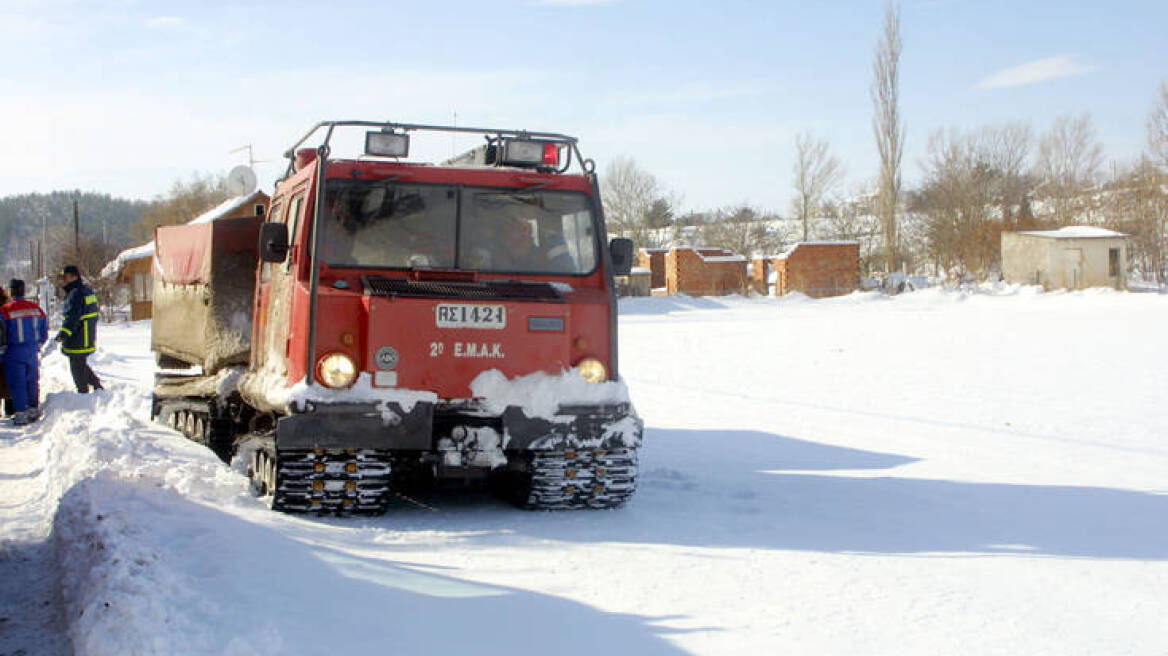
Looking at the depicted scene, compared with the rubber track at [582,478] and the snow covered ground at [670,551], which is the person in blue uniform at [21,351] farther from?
the rubber track at [582,478]

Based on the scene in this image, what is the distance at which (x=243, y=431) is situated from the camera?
32.4 feet

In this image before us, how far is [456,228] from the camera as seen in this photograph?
7.98 metres

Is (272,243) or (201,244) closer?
(272,243)

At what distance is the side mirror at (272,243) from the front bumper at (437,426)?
1.43 m

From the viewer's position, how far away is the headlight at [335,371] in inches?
281

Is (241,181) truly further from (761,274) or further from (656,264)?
(656,264)

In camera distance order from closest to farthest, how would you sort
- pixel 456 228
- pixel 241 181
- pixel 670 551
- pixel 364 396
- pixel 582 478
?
pixel 670 551, pixel 364 396, pixel 582 478, pixel 456 228, pixel 241 181

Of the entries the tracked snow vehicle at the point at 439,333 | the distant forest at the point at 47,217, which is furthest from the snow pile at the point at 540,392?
the distant forest at the point at 47,217

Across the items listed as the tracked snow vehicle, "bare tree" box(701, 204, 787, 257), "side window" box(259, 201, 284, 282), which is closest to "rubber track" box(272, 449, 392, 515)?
the tracked snow vehicle

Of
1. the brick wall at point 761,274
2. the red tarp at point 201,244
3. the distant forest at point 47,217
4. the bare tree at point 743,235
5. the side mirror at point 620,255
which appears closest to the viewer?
the side mirror at point 620,255

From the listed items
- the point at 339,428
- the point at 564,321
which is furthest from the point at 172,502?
the point at 564,321

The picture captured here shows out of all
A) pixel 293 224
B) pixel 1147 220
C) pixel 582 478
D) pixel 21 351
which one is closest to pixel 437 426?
pixel 582 478

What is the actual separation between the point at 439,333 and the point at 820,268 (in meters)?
55.0

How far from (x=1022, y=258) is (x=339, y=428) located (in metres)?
54.8
